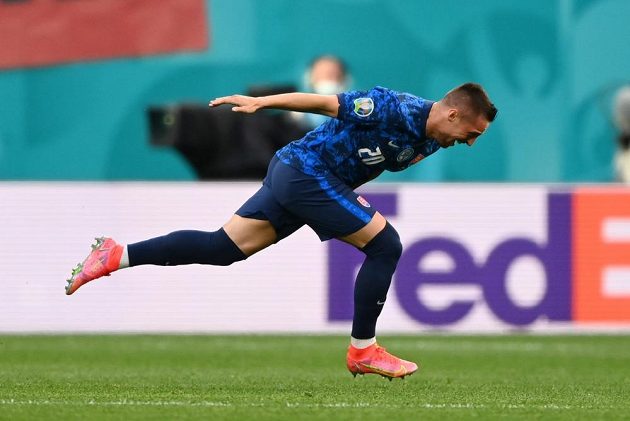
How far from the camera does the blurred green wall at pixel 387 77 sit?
17297 mm

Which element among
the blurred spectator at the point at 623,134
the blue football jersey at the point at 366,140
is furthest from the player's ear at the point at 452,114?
the blurred spectator at the point at 623,134

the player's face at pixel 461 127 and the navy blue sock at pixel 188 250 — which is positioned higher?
the player's face at pixel 461 127

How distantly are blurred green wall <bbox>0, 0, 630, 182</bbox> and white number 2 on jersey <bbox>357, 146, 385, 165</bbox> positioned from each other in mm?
8908

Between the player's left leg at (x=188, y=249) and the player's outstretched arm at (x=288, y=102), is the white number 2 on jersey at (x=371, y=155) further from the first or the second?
the player's left leg at (x=188, y=249)

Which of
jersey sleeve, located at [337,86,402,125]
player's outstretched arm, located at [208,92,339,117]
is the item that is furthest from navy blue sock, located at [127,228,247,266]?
jersey sleeve, located at [337,86,402,125]

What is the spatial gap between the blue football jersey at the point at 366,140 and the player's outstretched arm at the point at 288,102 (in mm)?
68

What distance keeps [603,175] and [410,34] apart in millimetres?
2628

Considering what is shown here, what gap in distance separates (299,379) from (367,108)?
6.35ft

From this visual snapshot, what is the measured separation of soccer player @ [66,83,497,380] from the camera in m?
8.04

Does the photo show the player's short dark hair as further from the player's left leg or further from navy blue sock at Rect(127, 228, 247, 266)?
navy blue sock at Rect(127, 228, 247, 266)

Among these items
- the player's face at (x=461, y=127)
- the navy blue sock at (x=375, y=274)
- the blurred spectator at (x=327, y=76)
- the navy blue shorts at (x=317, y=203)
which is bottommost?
the navy blue sock at (x=375, y=274)

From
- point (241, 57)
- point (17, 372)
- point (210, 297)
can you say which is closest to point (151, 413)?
point (17, 372)

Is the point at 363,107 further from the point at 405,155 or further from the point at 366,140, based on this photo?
the point at 405,155

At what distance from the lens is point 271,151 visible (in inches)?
612
